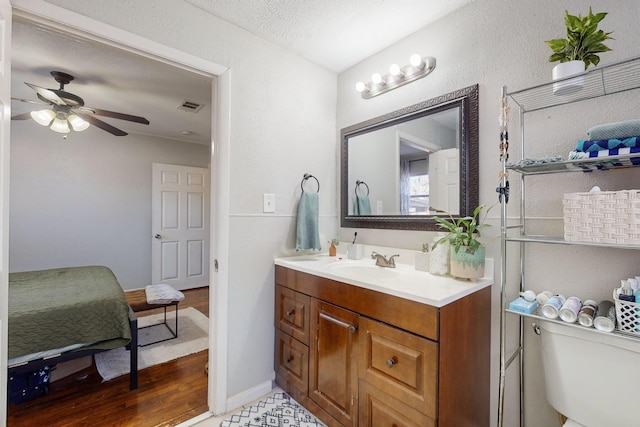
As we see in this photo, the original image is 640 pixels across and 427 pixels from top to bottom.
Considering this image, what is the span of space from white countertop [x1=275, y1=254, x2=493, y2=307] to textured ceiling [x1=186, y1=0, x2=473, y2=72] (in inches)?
56.1

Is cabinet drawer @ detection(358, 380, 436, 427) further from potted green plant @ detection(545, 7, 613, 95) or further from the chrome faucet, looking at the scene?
potted green plant @ detection(545, 7, 613, 95)

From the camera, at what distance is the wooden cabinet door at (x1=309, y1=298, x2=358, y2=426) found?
1365mm

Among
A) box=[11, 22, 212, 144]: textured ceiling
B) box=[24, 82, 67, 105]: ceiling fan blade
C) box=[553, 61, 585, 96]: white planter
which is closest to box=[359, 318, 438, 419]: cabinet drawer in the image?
box=[553, 61, 585, 96]: white planter

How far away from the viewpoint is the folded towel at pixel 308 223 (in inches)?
75.7

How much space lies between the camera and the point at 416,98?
5.67ft

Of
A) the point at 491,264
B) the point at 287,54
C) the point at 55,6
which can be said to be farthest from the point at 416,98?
the point at 55,6

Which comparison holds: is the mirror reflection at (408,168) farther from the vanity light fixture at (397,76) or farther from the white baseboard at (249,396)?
the white baseboard at (249,396)

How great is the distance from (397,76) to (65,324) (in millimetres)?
2591

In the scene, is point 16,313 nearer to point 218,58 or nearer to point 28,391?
point 28,391

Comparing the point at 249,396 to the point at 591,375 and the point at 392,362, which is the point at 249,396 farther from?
the point at 591,375

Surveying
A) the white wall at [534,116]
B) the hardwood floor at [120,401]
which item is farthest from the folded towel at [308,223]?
the hardwood floor at [120,401]

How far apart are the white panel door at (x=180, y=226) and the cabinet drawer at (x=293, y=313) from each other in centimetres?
307

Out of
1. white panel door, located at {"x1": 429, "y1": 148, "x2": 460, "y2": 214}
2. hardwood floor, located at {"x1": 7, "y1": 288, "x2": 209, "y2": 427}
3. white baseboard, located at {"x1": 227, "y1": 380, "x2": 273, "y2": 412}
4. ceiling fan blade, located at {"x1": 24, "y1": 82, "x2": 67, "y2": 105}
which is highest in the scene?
ceiling fan blade, located at {"x1": 24, "y1": 82, "x2": 67, "y2": 105}

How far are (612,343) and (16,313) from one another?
2.87 meters
